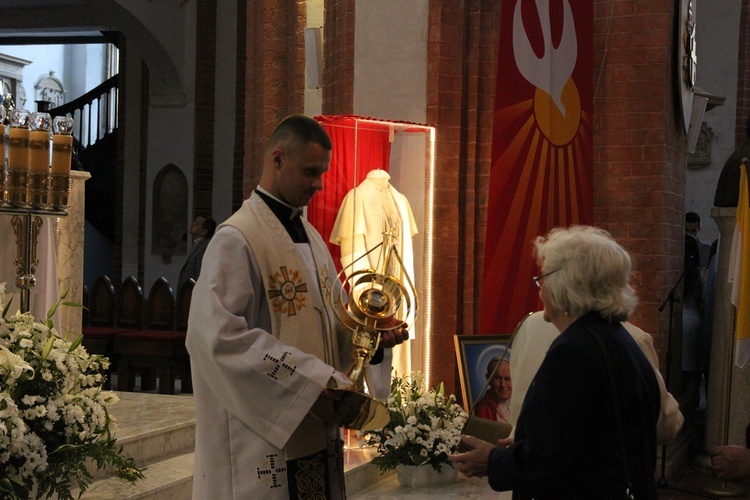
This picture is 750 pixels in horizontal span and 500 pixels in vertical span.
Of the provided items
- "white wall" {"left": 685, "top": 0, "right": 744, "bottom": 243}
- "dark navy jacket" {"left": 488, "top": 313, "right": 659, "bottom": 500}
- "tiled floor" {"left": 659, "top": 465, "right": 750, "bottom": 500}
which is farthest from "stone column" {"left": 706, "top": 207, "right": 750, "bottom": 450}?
Answer: "dark navy jacket" {"left": 488, "top": 313, "right": 659, "bottom": 500}

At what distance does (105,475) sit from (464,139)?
3.52m

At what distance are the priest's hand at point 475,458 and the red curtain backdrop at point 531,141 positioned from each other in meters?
3.58

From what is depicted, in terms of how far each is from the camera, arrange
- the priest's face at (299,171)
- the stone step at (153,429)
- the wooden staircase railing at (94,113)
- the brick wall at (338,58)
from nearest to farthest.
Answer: the priest's face at (299,171)
the stone step at (153,429)
the brick wall at (338,58)
the wooden staircase railing at (94,113)

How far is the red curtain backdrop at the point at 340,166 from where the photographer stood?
617 centimetres

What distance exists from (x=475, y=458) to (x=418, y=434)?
330 centimetres

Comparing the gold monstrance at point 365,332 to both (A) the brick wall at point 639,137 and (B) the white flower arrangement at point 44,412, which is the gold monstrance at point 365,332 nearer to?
(B) the white flower arrangement at point 44,412

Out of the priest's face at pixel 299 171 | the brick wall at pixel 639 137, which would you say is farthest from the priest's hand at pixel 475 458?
the brick wall at pixel 639 137

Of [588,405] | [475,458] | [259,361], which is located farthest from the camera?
[259,361]

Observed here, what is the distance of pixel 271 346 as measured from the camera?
9.34 feet

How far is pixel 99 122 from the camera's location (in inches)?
630

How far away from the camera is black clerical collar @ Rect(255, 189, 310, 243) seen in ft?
10.4

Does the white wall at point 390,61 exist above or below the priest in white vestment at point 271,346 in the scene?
above

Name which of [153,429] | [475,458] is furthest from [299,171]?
[153,429]

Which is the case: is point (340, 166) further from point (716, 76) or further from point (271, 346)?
point (716, 76)
